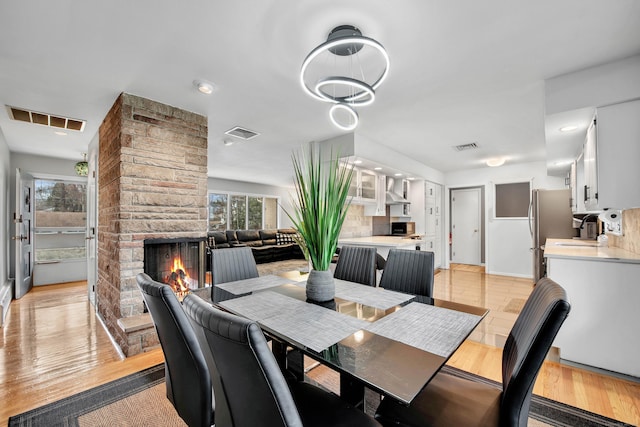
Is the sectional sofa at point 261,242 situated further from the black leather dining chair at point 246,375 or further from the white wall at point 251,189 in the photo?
the black leather dining chair at point 246,375

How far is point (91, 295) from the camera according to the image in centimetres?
406

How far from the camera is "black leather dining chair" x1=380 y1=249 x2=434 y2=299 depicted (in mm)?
2066

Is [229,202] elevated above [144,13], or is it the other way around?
[144,13]

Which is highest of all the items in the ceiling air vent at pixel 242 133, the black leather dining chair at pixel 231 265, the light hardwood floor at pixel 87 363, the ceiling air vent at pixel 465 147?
the ceiling air vent at pixel 242 133

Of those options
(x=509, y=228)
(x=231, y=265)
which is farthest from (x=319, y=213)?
(x=509, y=228)

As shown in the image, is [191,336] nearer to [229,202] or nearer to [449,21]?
[449,21]

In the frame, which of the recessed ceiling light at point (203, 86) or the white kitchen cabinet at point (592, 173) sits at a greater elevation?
the recessed ceiling light at point (203, 86)

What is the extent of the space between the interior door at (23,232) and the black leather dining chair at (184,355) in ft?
15.4

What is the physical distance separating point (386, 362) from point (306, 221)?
84cm

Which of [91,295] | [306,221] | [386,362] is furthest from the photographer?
[91,295]

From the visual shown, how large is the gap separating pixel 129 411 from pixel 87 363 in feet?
3.17

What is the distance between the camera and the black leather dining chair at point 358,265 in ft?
7.77

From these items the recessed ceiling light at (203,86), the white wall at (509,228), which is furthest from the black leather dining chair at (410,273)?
the white wall at (509,228)

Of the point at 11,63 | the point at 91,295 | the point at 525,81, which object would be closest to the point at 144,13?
the point at 11,63
